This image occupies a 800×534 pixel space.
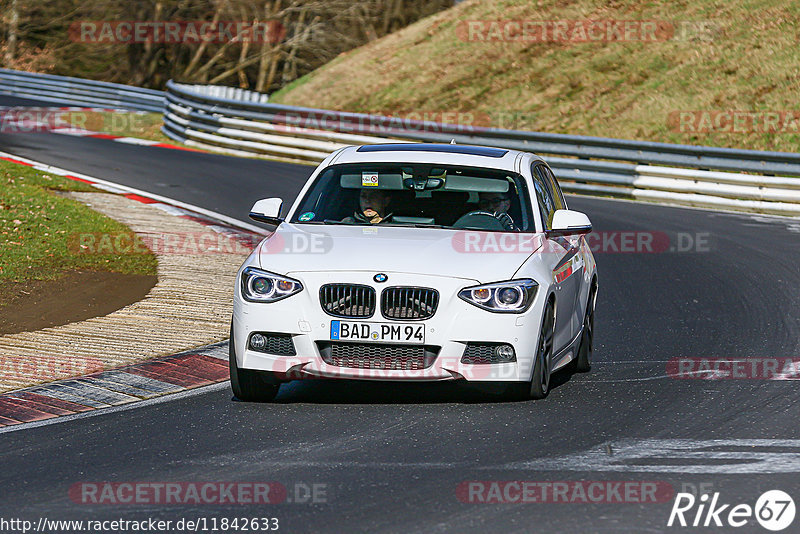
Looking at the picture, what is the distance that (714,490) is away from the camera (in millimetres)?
6332

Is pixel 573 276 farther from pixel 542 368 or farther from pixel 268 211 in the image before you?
pixel 268 211

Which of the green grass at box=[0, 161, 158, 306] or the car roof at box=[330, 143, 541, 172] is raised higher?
the car roof at box=[330, 143, 541, 172]

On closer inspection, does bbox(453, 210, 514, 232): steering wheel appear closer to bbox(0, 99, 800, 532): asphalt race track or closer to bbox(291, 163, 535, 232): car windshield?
bbox(291, 163, 535, 232): car windshield

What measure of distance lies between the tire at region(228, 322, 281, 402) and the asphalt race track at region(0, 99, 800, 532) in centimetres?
9

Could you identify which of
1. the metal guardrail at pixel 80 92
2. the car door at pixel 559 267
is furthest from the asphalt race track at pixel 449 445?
the metal guardrail at pixel 80 92

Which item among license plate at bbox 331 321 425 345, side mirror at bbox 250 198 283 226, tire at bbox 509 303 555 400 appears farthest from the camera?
side mirror at bbox 250 198 283 226

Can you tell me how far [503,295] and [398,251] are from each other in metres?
0.70

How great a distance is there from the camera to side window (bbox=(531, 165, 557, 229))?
9.41 m

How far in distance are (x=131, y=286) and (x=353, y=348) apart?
17.1ft

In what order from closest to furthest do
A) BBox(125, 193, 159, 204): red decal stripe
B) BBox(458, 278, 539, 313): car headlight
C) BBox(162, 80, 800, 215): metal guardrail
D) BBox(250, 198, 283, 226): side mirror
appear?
BBox(458, 278, 539, 313): car headlight → BBox(250, 198, 283, 226): side mirror → BBox(125, 193, 159, 204): red decal stripe → BBox(162, 80, 800, 215): metal guardrail

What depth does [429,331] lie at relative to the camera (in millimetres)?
7961

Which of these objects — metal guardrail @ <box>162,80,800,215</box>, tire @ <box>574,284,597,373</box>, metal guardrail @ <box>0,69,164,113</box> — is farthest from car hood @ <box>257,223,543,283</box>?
metal guardrail @ <box>0,69,164,113</box>

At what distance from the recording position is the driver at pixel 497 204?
30.3ft

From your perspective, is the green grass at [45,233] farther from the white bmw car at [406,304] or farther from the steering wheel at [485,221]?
the steering wheel at [485,221]
